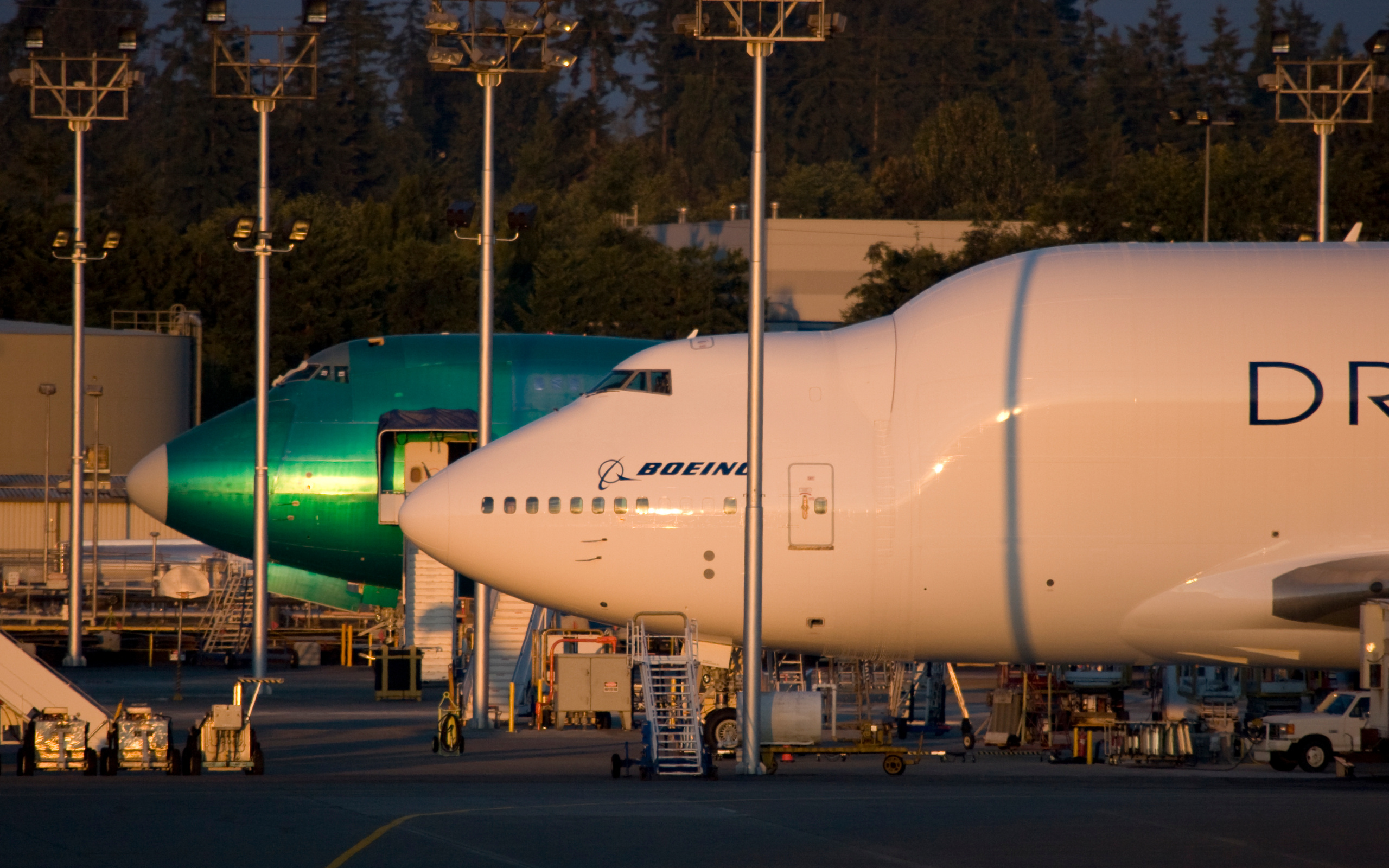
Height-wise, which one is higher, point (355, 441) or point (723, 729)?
point (355, 441)

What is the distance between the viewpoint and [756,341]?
23.1 m

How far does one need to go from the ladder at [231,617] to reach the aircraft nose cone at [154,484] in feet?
27.5

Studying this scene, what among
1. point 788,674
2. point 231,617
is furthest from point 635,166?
point 788,674

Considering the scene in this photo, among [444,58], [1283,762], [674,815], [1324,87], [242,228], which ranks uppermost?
[1324,87]

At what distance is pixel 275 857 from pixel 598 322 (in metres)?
72.9

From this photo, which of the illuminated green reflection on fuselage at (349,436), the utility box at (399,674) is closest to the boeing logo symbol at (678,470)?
the illuminated green reflection on fuselage at (349,436)

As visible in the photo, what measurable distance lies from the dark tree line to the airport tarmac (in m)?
37.3

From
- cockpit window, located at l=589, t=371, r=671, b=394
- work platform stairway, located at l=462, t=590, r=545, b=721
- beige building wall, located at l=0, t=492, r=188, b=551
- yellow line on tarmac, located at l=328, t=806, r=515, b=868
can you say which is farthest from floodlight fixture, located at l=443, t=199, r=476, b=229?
beige building wall, located at l=0, t=492, r=188, b=551

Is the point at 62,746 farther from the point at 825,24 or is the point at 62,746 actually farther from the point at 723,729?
the point at 825,24

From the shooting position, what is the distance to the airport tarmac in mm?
16344

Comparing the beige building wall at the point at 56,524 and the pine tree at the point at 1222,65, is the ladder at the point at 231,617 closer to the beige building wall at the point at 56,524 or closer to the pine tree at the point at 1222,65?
the beige building wall at the point at 56,524

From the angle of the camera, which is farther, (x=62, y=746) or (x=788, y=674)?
(x=788, y=674)

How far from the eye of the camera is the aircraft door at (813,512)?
23641mm

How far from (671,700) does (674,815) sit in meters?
4.73
